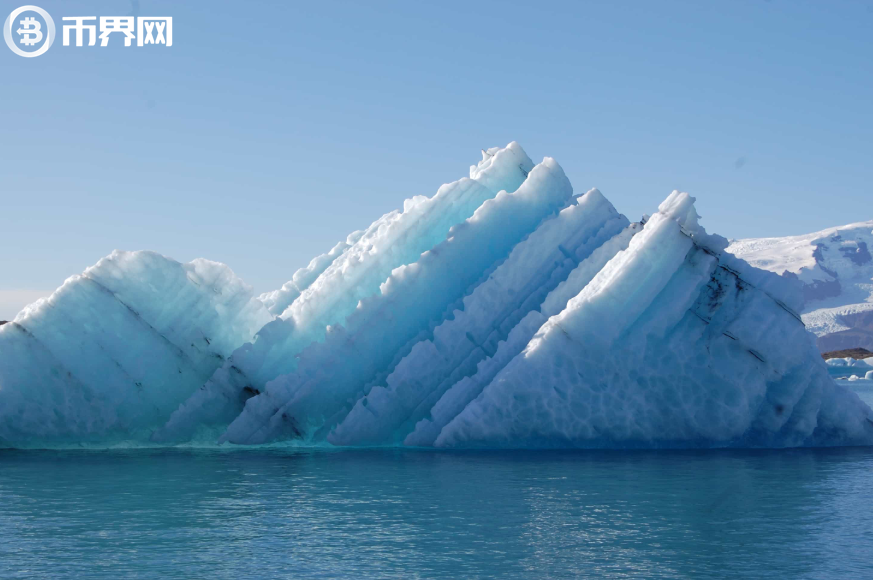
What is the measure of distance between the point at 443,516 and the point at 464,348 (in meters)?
8.24

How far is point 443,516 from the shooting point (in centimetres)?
1247

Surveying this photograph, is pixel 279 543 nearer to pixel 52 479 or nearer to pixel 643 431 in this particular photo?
pixel 52 479

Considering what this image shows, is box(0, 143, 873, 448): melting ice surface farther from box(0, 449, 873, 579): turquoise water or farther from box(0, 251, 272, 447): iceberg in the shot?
box(0, 449, 873, 579): turquoise water

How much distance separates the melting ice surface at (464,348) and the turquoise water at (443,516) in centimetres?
130

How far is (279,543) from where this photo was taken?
434 inches

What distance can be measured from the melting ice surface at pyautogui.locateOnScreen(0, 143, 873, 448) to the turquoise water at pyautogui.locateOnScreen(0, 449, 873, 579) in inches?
51.2

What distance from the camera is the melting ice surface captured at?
1912cm

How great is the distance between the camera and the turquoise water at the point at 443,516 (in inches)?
393

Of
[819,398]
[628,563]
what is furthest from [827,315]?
[628,563]

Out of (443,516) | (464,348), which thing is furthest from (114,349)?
(443,516)

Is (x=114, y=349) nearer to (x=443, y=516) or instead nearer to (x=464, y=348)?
(x=464, y=348)

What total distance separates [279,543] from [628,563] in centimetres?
413

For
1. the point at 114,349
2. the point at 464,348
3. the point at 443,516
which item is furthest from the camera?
the point at 114,349

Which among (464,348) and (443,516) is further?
(464,348)
